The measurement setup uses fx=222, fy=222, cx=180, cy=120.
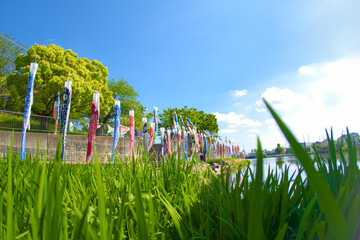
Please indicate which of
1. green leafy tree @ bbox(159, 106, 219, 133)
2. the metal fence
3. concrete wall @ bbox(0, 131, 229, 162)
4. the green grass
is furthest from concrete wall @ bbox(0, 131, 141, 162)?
green leafy tree @ bbox(159, 106, 219, 133)

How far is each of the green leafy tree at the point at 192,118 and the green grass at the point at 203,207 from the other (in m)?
41.1

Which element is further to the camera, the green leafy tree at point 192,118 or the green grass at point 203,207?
the green leafy tree at point 192,118

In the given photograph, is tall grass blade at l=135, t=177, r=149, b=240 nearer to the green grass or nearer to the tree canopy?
the green grass

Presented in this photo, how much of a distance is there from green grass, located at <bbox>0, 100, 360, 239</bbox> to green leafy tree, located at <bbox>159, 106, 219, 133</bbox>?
1619 inches

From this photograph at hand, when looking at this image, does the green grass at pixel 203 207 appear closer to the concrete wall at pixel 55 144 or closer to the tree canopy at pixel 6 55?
the concrete wall at pixel 55 144

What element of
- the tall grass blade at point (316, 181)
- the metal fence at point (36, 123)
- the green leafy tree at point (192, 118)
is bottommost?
the tall grass blade at point (316, 181)

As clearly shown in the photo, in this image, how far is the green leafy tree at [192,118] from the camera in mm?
45562

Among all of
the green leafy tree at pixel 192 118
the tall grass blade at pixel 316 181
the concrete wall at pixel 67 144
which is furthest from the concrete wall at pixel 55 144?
the green leafy tree at pixel 192 118

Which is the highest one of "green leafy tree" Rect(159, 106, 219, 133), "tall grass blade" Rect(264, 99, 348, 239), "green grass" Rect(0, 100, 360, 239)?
"green leafy tree" Rect(159, 106, 219, 133)

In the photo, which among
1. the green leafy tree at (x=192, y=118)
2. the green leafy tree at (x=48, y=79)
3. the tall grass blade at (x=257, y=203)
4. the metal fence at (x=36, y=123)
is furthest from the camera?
the green leafy tree at (x=192, y=118)

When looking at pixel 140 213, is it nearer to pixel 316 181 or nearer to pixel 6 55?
pixel 316 181

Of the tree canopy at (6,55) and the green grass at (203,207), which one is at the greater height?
the tree canopy at (6,55)

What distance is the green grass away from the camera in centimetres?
36

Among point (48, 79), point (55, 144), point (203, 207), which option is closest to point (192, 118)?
point (48, 79)
